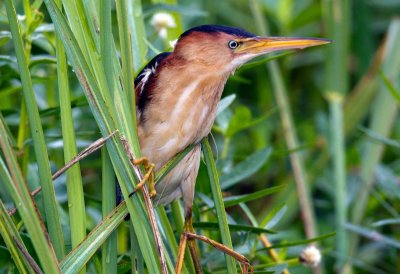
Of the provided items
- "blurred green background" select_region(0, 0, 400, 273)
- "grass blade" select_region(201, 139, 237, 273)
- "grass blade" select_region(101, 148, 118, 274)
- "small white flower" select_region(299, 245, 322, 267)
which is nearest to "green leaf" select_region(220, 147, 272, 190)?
"blurred green background" select_region(0, 0, 400, 273)

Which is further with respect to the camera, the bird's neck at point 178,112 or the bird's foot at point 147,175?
the bird's neck at point 178,112

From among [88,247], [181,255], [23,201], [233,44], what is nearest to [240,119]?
[233,44]

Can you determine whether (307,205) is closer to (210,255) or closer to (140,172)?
(210,255)

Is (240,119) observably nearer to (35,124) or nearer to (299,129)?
(35,124)

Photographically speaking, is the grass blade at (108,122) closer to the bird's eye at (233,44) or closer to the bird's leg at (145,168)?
the bird's leg at (145,168)

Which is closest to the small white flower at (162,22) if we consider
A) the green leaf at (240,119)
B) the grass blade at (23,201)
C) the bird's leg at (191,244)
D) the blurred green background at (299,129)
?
the blurred green background at (299,129)

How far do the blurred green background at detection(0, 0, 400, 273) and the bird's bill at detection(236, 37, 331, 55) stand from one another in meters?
0.24

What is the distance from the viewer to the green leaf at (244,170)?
5.90ft

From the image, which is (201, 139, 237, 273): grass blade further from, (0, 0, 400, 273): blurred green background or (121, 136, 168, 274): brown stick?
(0, 0, 400, 273): blurred green background

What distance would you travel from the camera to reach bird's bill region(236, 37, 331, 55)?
1.41 metres

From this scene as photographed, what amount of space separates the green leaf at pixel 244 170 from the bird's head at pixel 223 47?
36cm

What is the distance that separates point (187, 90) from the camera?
1432mm

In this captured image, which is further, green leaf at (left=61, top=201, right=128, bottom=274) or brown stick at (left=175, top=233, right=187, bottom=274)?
brown stick at (left=175, top=233, right=187, bottom=274)

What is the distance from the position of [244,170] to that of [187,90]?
42 cm
